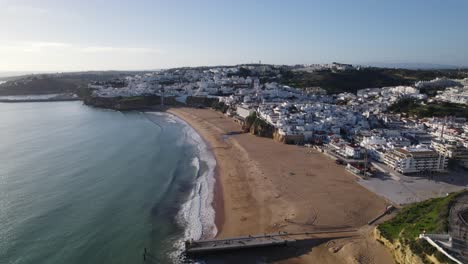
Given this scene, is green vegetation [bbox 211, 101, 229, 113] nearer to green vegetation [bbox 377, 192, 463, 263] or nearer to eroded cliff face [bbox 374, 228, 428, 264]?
green vegetation [bbox 377, 192, 463, 263]

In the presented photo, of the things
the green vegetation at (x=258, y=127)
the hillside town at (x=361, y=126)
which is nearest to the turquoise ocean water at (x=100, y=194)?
the green vegetation at (x=258, y=127)

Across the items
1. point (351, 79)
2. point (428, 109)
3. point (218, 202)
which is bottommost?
point (218, 202)

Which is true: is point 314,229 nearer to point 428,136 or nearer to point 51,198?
point 51,198

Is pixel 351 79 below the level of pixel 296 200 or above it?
above

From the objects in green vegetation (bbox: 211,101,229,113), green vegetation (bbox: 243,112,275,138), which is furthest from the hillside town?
green vegetation (bbox: 243,112,275,138)

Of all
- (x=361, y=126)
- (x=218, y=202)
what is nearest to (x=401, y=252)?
(x=218, y=202)

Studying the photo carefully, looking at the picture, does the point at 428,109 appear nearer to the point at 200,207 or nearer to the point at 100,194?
the point at 200,207

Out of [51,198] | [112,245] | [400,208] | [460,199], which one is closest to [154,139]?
[51,198]
